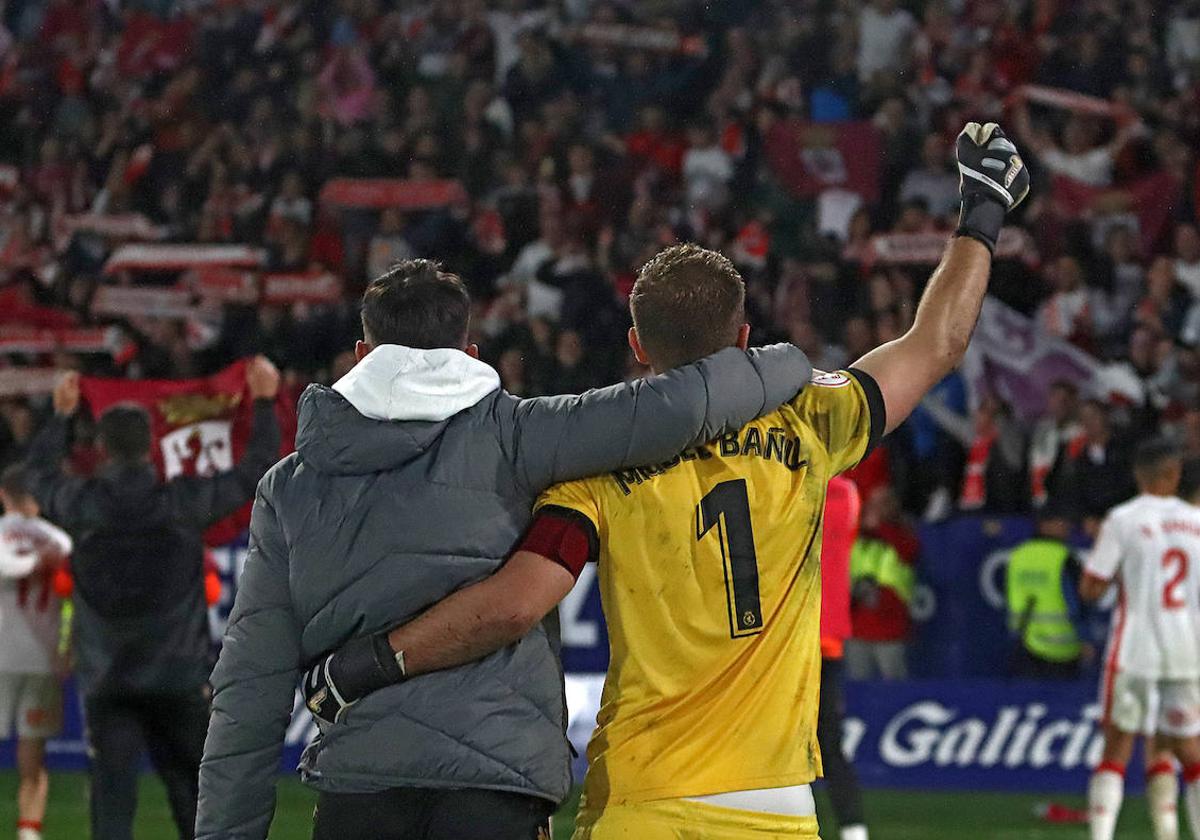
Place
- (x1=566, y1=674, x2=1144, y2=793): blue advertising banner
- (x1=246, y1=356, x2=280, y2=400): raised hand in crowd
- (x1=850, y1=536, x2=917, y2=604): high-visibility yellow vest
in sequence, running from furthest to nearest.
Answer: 1. (x1=850, y1=536, x2=917, y2=604): high-visibility yellow vest
2. (x1=566, y1=674, x2=1144, y2=793): blue advertising banner
3. (x1=246, y1=356, x2=280, y2=400): raised hand in crowd

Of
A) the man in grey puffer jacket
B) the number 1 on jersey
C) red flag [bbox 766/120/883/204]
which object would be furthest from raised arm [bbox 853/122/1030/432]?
red flag [bbox 766/120/883/204]

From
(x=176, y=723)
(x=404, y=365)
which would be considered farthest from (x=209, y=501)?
(x=404, y=365)

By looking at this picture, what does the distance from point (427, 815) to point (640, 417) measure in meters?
0.82

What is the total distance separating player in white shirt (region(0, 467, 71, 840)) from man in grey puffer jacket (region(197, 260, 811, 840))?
A: 5863 mm

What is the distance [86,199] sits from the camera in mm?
17250

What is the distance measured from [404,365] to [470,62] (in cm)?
1398

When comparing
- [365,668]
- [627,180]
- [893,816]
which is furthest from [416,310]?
[627,180]

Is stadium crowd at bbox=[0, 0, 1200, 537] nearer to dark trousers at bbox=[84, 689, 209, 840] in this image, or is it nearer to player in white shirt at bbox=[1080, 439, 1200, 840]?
player in white shirt at bbox=[1080, 439, 1200, 840]

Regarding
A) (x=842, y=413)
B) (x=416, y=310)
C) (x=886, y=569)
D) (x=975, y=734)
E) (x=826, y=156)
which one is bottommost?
(x=975, y=734)

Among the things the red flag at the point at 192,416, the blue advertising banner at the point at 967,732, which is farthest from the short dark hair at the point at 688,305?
the blue advertising banner at the point at 967,732

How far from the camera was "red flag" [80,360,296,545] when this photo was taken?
1009 cm

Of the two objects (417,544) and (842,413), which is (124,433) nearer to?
(417,544)

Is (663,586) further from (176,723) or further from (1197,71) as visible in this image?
(1197,71)

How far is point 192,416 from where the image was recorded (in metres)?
10.5
